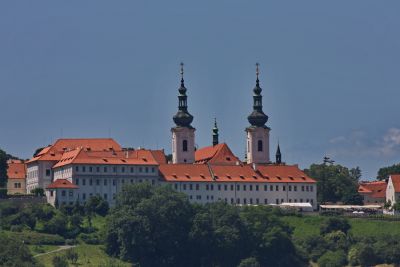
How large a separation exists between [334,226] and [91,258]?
1136 inches

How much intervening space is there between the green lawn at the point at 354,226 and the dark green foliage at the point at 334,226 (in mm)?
736

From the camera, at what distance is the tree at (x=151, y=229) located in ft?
575

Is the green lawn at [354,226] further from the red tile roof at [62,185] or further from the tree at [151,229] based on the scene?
the red tile roof at [62,185]

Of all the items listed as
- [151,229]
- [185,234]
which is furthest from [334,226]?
[151,229]

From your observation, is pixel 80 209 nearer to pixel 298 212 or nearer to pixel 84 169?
pixel 84 169

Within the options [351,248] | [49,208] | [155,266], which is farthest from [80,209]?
[351,248]

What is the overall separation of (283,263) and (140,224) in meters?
14.9

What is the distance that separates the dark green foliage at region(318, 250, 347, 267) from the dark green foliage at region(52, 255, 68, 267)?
1027 inches

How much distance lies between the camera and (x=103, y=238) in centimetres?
17750

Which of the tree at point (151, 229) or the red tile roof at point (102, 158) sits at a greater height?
the red tile roof at point (102, 158)

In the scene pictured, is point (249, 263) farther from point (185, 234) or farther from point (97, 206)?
point (97, 206)

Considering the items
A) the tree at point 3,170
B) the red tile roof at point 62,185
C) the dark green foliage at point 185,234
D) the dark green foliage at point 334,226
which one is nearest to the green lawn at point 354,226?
the dark green foliage at point 334,226

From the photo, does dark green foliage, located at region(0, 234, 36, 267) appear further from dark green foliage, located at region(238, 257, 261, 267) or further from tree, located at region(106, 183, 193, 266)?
dark green foliage, located at region(238, 257, 261, 267)

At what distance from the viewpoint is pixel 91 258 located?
568ft
